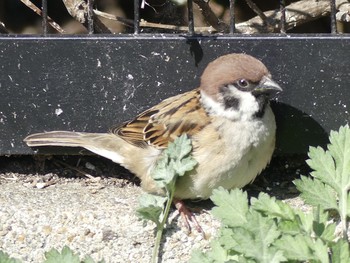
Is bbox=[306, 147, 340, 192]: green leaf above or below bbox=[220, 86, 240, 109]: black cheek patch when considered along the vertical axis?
below

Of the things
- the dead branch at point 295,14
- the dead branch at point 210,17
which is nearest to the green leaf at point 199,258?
the dead branch at point 210,17

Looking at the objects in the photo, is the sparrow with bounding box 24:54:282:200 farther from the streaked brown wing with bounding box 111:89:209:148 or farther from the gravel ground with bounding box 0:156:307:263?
the gravel ground with bounding box 0:156:307:263

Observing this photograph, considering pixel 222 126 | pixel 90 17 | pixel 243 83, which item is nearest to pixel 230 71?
pixel 243 83

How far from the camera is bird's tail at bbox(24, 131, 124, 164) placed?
3.77m

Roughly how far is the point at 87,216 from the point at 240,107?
0.65 m

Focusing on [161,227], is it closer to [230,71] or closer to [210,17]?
[230,71]

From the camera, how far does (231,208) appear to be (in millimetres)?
3006

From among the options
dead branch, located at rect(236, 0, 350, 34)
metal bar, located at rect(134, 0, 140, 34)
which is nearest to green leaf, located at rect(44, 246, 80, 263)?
metal bar, located at rect(134, 0, 140, 34)

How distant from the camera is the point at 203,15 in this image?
394 cm

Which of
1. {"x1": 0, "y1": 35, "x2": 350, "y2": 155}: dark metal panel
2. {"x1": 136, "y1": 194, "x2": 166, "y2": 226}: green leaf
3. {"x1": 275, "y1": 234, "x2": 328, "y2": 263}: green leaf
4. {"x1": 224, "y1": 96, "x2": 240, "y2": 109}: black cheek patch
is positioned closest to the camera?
{"x1": 275, "y1": 234, "x2": 328, "y2": 263}: green leaf

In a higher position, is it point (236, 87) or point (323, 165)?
point (236, 87)

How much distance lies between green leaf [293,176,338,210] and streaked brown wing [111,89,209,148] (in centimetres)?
58

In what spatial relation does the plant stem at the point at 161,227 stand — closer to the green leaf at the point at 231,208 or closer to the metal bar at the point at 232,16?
the green leaf at the point at 231,208

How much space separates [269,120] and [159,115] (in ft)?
1.32
